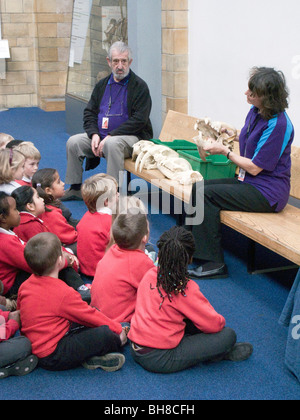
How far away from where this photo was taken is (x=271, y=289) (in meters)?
3.62

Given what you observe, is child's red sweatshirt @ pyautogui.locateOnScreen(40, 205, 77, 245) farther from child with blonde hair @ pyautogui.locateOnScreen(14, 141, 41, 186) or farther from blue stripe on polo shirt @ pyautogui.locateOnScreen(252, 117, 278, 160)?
blue stripe on polo shirt @ pyautogui.locateOnScreen(252, 117, 278, 160)

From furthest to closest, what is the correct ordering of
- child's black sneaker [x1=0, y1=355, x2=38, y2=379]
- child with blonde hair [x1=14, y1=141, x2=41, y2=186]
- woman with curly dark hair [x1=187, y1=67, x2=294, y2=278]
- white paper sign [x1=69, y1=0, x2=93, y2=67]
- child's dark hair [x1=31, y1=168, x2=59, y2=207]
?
white paper sign [x1=69, y1=0, x2=93, y2=67]
child with blonde hair [x1=14, y1=141, x2=41, y2=186]
child's dark hair [x1=31, y1=168, x2=59, y2=207]
woman with curly dark hair [x1=187, y1=67, x2=294, y2=278]
child's black sneaker [x1=0, y1=355, x2=38, y2=379]

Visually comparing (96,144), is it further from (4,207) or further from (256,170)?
(4,207)

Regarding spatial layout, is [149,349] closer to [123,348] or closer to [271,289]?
[123,348]

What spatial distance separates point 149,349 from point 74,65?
24.2 ft

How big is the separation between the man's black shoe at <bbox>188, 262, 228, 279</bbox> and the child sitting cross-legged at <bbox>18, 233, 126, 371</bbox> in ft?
3.82

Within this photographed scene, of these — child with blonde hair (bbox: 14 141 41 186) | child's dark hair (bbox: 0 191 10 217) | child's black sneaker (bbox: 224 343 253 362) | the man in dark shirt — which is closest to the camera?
child's black sneaker (bbox: 224 343 253 362)

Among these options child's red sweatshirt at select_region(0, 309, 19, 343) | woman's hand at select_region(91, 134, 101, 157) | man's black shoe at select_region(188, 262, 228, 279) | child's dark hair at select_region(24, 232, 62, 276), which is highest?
woman's hand at select_region(91, 134, 101, 157)

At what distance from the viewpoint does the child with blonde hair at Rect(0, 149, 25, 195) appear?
3791 mm

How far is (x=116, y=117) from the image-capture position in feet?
17.9

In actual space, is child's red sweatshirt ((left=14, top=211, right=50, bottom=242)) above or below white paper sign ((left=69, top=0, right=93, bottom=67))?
below

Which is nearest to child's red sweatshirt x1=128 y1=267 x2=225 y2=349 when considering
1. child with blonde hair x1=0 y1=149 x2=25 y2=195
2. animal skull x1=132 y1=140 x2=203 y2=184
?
child with blonde hair x1=0 y1=149 x2=25 y2=195

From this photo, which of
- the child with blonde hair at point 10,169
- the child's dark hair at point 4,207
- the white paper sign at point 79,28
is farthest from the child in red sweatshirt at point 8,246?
the white paper sign at point 79,28

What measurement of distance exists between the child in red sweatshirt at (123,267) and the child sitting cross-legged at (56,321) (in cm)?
21
